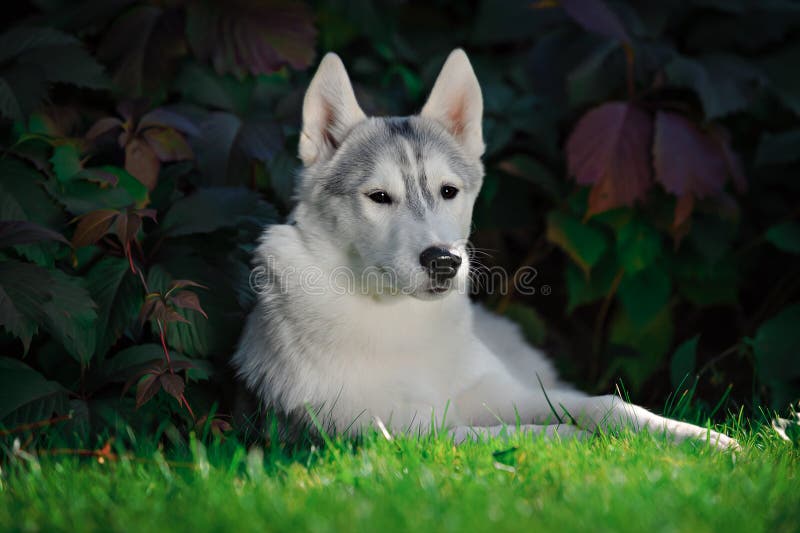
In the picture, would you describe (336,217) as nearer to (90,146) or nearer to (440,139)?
(440,139)

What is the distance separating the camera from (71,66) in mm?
3340

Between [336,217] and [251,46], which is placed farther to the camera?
[251,46]

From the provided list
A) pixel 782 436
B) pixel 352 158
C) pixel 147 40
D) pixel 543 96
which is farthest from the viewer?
pixel 543 96

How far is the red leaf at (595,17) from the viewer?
367cm

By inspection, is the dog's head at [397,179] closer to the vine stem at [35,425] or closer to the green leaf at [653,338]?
the vine stem at [35,425]

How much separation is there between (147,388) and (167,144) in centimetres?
112

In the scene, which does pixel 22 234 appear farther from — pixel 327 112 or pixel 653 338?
pixel 653 338

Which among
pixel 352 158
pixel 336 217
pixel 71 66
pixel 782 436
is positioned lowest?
pixel 782 436

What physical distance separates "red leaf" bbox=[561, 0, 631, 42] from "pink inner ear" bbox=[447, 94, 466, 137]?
714 millimetres

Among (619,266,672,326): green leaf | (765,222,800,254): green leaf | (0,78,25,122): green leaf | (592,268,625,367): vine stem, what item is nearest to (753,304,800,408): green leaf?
(765,222,800,254): green leaf

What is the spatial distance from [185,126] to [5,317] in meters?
1.12

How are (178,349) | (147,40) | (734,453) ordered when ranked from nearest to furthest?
(734,453) → (178,349) → (147,40)

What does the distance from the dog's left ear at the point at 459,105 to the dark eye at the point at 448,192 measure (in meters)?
0.32

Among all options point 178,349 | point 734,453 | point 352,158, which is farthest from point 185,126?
point 734,453
